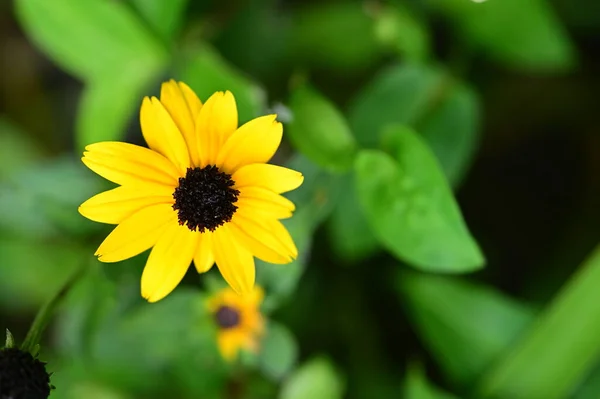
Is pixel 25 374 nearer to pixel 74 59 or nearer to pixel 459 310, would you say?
pixel 74 59

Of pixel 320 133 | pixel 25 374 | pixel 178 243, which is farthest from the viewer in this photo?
pixel 320 133

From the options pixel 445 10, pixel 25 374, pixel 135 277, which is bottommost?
pixel 135 277

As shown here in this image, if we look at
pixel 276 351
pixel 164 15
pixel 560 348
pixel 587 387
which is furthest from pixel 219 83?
pixel 587 387

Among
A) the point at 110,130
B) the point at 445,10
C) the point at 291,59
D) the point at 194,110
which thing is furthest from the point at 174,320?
the point at 445,10

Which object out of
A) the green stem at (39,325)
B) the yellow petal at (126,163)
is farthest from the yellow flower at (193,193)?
the green stem at (39,325)

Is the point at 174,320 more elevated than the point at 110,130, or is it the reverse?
the point at 110,130

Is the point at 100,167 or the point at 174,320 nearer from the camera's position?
the point at 100,167

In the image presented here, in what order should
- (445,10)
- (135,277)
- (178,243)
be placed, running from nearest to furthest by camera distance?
1. (178,243)
2. (135,277)
3. (445,10)

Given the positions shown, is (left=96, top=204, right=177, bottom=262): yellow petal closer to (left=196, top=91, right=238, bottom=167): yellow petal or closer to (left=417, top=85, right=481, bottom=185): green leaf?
(left=196, top=91, right=238, bottom=167): yellow petal

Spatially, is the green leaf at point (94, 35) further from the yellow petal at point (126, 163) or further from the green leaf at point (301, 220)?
the yellow petal at point (126, 163)
